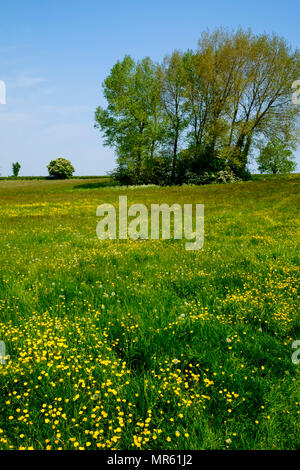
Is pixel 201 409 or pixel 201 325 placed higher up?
pixel 201 325

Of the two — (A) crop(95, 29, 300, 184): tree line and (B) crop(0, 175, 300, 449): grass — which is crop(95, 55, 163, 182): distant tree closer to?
(A) crop(95, 29, 300, 184): tree line

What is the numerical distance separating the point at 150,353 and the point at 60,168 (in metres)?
86.6

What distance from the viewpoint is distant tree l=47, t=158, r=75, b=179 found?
8425cm

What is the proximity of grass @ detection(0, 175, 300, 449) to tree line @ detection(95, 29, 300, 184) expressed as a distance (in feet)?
117

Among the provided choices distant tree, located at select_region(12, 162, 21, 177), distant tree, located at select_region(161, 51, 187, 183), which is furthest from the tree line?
distant tree, located at select_region(12, 162, 21, 177)

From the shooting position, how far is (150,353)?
12.7 feet

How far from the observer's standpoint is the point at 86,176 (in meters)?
81.0

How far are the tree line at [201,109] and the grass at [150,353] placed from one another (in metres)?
35.5

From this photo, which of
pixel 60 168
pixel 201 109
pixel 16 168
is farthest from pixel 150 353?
pixel 16 168

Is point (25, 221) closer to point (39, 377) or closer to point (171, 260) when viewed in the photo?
point (171, 260)

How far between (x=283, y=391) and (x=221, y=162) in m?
40.3

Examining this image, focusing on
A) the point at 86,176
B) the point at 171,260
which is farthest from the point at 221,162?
the point at 86,176

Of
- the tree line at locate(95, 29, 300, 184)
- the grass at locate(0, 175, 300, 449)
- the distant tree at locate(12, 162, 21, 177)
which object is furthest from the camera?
the distant tree at locate(12, 162, 21, 177)
